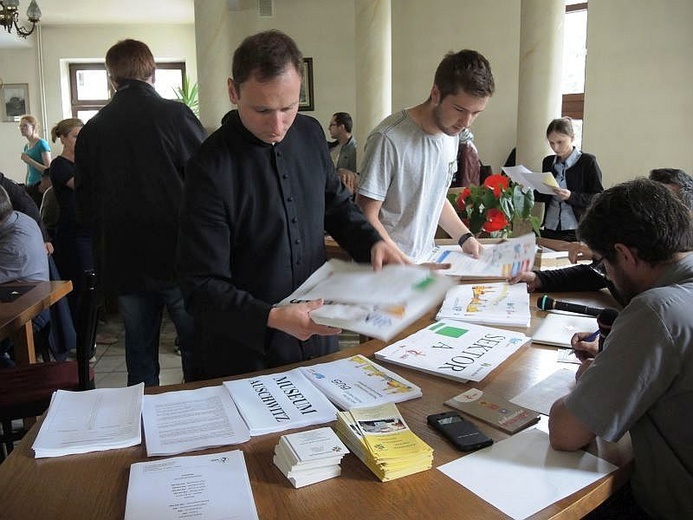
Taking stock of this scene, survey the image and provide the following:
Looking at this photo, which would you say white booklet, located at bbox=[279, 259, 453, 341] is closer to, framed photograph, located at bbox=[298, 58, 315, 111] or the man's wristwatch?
the man's wristwatch

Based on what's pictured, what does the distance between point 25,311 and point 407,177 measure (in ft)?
4.99

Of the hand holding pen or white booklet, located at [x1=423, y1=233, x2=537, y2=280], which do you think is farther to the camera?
white booklet, located at [x1=423, y1=233, x2=537, y2=280]

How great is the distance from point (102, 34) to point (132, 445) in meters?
10.1

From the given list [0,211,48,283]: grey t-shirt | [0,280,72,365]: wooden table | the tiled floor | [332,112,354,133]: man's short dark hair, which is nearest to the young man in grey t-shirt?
[0,280,72,365]: wooden table

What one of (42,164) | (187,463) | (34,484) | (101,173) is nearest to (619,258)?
(187,463)

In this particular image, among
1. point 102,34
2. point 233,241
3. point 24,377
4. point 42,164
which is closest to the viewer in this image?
point 233,241

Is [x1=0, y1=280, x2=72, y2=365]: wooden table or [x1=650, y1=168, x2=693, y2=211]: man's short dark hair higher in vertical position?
[x1=650, y1=168, x2=693, y2=211]: man's short dark hair

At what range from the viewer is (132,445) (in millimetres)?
1184

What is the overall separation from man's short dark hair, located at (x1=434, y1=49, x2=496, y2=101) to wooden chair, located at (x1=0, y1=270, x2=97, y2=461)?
136cm

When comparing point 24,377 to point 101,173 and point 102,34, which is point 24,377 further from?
point 102,34

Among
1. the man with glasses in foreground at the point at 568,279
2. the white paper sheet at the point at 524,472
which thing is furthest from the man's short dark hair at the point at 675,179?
the white paper sheet at the point at 524,472

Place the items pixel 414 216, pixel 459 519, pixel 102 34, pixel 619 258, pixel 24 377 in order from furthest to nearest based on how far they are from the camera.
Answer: pixel 102 34 < pixel 24 377 < pixel 414 216 < pixel 619 258 < pixel 459 519

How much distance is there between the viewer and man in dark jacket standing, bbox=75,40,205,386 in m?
2.52

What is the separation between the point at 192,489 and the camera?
1.03 meters
